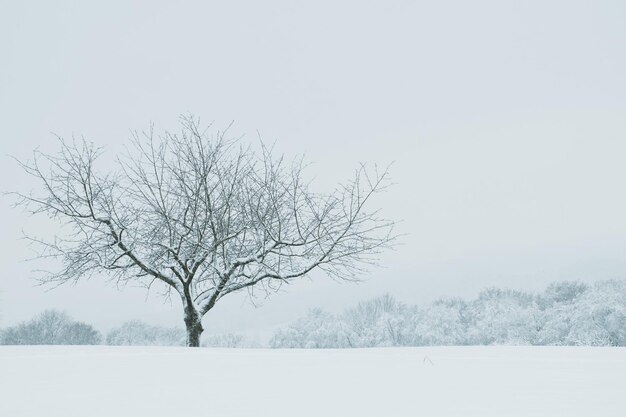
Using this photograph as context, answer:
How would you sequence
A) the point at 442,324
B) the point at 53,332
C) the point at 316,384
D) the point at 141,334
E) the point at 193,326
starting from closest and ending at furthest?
the point at 316,384 → the point at 193,326 → the point at 53,332 → the point at 442,324 → the point at 141,334

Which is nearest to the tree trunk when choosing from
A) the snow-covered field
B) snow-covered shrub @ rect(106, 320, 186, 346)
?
the snow-covered field

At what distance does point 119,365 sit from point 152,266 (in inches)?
364

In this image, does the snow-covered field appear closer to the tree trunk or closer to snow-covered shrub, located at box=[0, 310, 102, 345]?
the tree trunk

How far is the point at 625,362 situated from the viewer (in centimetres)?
325

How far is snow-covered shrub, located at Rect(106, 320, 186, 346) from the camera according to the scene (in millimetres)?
45188

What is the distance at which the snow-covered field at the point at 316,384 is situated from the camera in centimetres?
209

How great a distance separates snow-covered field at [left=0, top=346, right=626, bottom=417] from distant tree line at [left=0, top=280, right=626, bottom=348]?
33048mm

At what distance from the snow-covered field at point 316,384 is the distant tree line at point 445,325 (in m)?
33.0

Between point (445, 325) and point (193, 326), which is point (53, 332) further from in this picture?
point (193, 326)

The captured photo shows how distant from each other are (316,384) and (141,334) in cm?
4613

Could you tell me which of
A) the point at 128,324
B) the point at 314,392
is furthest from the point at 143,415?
the point at 128,324

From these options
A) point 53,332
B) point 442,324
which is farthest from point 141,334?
point 442,324

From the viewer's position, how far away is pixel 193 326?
1193 centimetres

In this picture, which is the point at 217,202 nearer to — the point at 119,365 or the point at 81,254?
the point at 81,254
